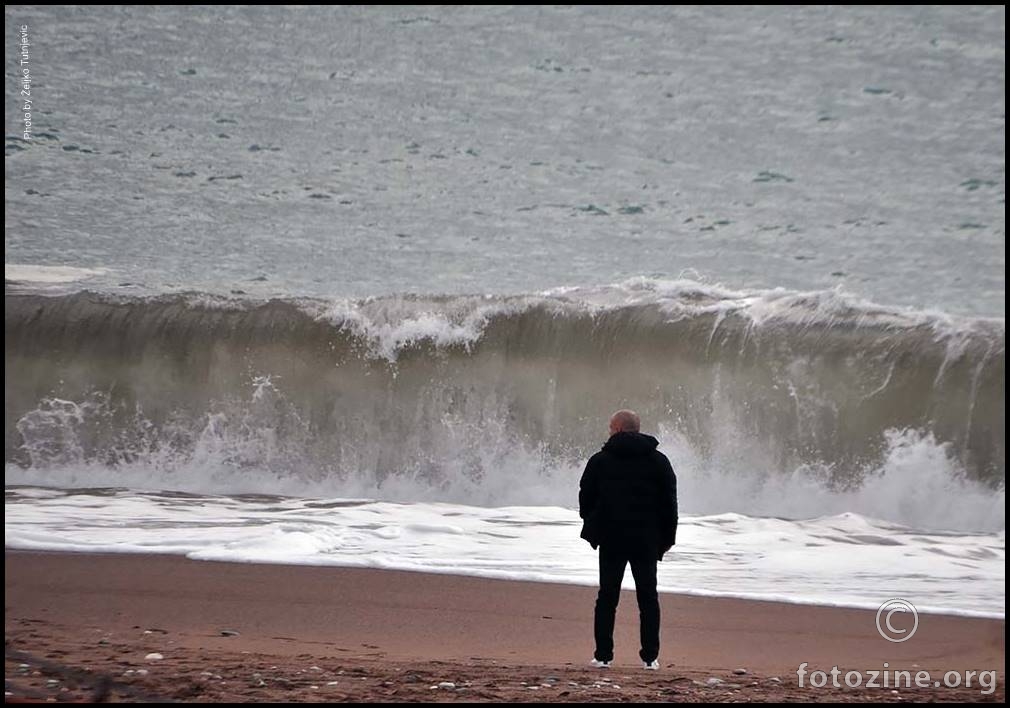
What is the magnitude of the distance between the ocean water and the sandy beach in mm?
490

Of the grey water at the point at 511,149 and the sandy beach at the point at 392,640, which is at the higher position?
the grey water at the point at 511,149

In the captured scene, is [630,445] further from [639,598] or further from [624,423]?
[639,598]

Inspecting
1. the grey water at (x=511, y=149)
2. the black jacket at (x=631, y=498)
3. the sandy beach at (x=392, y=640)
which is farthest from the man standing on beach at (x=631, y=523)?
the grey water at (x=511, y=149)

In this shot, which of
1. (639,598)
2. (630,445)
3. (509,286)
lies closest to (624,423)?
(630,445)

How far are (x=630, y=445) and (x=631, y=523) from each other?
346 mm

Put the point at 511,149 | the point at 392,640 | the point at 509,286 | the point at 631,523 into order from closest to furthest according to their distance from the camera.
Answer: the point at 631,523
the point at 392,640
the point at 509,286
the point at 511,149

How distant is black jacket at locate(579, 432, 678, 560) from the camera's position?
4.98m

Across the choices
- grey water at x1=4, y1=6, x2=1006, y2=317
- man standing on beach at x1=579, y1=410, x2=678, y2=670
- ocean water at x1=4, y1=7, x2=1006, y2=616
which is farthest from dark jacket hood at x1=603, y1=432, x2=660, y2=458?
grey water at x1=4, y1=6, x2=1006, y2=317

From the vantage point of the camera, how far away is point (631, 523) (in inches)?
196

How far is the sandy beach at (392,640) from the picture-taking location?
168 inches

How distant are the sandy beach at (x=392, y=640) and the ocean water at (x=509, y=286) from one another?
0.49 metres

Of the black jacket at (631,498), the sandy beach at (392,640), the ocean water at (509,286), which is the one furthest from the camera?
the ocean water at (509,286)

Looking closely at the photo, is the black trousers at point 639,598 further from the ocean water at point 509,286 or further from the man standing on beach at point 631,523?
the ocean water at point 509,286

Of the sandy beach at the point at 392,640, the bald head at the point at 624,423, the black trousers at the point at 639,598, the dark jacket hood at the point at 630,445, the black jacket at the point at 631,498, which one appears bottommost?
the sandy beach at the point at 392,640
